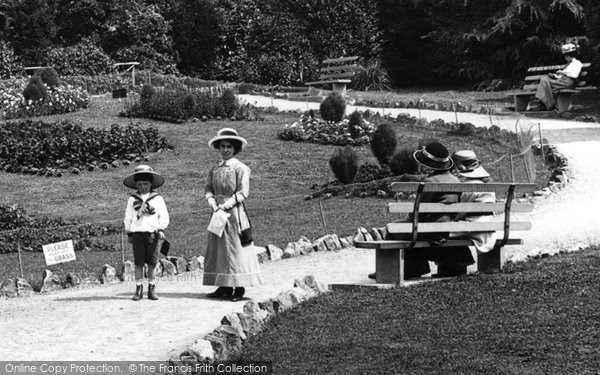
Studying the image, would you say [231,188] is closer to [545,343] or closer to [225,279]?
[225,279]

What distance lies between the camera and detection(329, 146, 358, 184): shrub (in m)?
21.2

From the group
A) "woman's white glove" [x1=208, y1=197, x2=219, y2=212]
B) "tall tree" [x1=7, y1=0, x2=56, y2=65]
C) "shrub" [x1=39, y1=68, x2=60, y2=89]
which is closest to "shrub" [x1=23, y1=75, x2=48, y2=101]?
"shrub" [x1=39, y1=68, x2=60, y2=89]

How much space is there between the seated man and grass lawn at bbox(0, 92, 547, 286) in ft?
14.6

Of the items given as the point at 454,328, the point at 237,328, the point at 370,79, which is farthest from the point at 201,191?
the point at 370,79

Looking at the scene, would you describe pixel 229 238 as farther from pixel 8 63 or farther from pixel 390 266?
pixel 8 63

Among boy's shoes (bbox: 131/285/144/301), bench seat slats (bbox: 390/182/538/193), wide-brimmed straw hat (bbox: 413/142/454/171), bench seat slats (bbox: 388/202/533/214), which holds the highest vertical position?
wide-brimmed straw hat (bbox: 413/142/454/171)

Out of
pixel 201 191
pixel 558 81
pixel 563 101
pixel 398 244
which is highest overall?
pixel 398 244

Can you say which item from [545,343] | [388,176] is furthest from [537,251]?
[388,176]

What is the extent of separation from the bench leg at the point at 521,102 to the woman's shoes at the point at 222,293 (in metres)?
17.5

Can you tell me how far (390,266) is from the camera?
13.0m

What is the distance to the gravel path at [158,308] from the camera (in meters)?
11.2

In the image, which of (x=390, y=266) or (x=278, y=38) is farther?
(x=278, y=38)

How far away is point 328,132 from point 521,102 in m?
5.92

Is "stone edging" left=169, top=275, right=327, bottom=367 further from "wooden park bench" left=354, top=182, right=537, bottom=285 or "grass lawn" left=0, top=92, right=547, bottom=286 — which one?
"grass lawn" left=0, top=92, right=547, bottom=286
